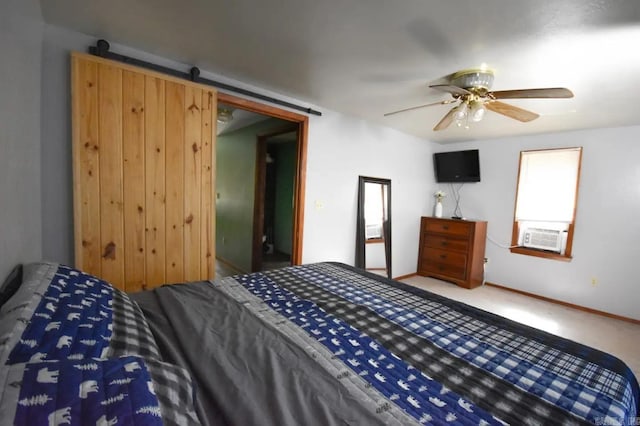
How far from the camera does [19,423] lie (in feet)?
1.41

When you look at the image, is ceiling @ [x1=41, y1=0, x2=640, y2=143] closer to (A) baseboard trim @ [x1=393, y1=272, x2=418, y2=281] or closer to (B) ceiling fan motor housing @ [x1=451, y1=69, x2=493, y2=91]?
(B) ceiling fan motor housing @ [x1=451, y1=69, x2=493, y2=91]

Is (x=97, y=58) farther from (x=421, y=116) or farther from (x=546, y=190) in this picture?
(x=546, y=190)

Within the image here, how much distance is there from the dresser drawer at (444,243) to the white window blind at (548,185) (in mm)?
855

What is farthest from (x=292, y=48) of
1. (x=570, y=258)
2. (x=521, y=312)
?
(x=570, y=258)

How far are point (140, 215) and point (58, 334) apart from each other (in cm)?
142

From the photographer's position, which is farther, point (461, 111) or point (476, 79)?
point (461, 111)

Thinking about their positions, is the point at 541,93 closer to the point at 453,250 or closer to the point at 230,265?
the point at 453,250

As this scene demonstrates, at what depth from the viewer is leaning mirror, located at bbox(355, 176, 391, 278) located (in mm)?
3613

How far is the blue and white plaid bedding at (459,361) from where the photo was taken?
0.80 meters

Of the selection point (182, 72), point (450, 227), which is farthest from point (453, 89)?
point (450, 227)

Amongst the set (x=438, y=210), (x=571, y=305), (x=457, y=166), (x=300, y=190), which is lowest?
(x=571, y=305)

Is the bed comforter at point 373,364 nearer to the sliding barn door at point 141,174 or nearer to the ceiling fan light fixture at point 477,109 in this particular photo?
the sliding barn door at point 141,174

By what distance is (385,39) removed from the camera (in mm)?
1696

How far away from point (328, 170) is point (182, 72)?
67.5 inches
